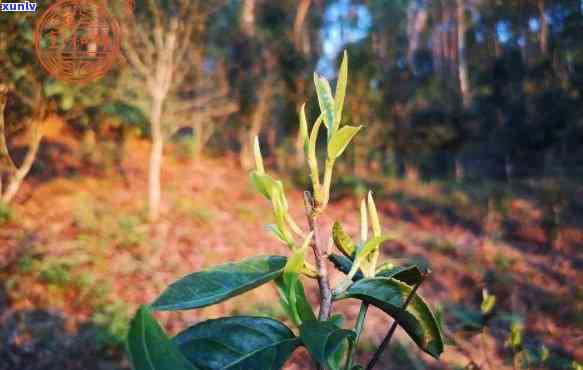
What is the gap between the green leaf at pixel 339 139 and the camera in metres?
0.50

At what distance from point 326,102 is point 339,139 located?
64 millimetres

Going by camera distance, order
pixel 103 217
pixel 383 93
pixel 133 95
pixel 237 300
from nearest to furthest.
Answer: pixel 237 300, pixel 103 217, pixel 133 95, pixel 383 93

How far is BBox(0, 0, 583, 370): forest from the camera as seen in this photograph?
0.56m

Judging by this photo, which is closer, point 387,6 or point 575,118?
point 575,118

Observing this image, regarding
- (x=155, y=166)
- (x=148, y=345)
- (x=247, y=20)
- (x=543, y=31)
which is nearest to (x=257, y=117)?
(x=247, y=20)

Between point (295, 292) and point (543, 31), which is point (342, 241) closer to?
point (295, 292)

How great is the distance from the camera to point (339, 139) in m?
0.51

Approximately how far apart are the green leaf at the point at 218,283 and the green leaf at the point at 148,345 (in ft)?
0.29

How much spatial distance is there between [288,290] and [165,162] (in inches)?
335

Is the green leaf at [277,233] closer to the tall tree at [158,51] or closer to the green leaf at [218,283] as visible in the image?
the green leaf at [218,283]

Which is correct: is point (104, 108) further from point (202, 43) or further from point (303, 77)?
point (303, 77)

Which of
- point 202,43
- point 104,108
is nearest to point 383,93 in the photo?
point 202,43

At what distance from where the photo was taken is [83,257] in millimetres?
4383

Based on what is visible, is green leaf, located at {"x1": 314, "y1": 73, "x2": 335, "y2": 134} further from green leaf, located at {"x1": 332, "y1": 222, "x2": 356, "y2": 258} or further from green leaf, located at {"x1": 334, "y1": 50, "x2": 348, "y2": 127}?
green leaf, located at {"x1": 332, "y1": 222, "x2": 356, "y2": 258}
